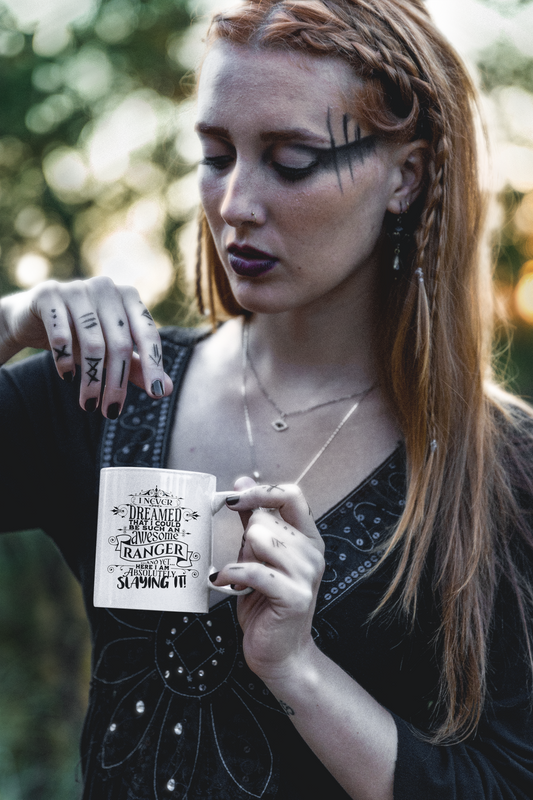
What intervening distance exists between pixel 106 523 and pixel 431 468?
0.66 m

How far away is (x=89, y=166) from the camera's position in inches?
103

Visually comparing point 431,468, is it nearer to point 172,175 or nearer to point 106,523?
point 106,523

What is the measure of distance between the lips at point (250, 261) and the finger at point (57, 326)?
1.09ft

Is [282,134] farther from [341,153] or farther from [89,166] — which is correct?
[89,166]

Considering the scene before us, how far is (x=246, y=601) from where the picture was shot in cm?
112

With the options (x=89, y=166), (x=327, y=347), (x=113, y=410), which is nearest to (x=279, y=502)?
(x=113, y=410)

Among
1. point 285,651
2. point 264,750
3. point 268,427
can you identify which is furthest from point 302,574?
point 268,427

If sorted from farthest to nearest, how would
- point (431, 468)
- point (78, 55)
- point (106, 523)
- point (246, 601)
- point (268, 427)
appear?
point (78, 55)
point (268, 427)
point (431, 468)
point (246, 601)
point (106, 523)

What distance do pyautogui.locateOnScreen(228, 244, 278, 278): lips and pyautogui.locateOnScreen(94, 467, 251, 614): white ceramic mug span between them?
1.56ft

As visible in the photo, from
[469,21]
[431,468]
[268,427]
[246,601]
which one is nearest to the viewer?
[246,601]

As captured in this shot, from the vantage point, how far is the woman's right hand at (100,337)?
1.12m

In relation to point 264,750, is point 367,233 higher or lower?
higher

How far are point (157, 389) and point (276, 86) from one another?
1.85 feet

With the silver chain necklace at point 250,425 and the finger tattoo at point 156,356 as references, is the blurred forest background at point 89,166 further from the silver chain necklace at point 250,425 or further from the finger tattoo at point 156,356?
the finger tattoo at point 156,356
